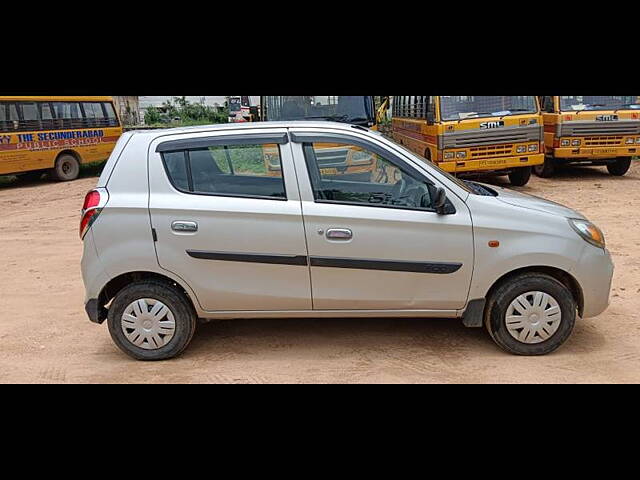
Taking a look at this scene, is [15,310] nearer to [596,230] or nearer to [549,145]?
[596,230]

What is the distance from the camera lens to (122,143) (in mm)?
4355

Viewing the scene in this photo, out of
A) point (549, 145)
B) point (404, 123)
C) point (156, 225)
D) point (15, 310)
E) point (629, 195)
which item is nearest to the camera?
point (156, 225)

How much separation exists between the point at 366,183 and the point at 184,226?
141 centimetres

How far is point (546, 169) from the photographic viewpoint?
14.0m

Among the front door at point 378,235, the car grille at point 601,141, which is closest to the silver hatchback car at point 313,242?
the front door at point 378,235

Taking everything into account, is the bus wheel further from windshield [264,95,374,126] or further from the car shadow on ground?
the car shadow on ground

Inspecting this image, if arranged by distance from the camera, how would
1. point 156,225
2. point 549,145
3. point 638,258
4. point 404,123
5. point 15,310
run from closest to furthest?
point 156,225 < point 15,310 < point 638,258 < point 549,145 < point 404,123

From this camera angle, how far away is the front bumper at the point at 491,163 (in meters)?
11.3

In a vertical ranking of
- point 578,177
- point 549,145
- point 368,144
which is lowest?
point 578,177

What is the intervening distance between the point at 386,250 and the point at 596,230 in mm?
1660

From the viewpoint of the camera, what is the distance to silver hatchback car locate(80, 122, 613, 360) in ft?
13.6

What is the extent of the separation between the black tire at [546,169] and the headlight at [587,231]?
10186 millimetres

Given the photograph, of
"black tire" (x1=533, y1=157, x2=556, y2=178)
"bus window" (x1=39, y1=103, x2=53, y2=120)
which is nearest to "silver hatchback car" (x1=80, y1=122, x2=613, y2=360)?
"black tire" (x1=533, y1=157, x2=556, y2=178)

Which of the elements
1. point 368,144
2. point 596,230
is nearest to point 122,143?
point 368,144
